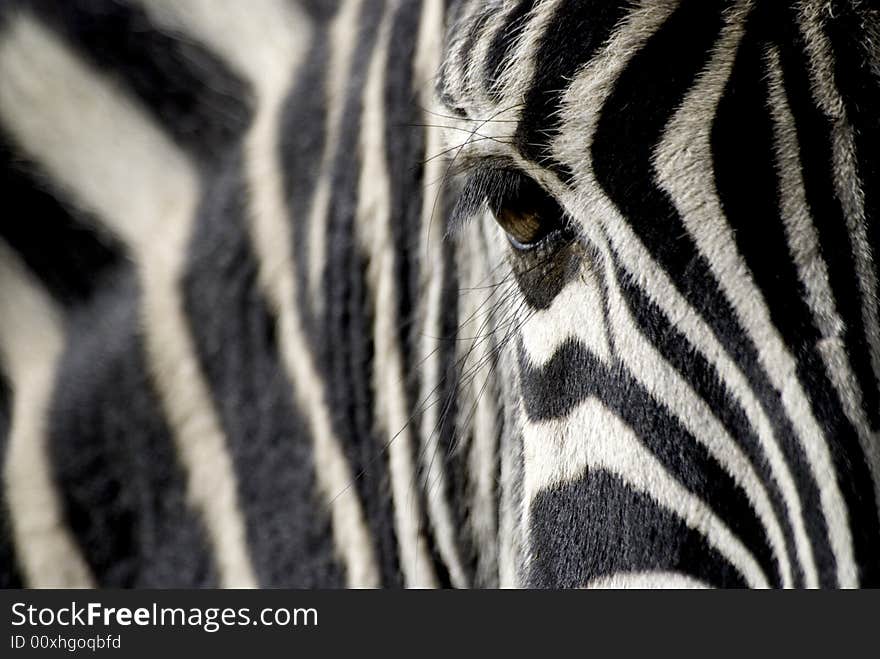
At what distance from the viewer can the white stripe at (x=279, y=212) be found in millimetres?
1705

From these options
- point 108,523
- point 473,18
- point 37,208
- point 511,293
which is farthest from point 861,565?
point 37,208

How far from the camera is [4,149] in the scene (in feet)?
5.77

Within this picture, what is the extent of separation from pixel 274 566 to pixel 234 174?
0.66 meters

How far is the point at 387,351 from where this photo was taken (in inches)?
67.0

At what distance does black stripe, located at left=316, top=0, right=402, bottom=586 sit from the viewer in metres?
1.70

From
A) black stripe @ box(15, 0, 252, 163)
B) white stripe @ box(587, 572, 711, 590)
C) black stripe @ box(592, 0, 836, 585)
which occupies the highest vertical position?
black stripe @ box(15, 0, 252, 163)

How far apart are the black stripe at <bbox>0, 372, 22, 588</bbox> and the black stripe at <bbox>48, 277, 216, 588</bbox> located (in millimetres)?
87

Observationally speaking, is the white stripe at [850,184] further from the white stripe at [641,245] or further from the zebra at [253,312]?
the zebra at [253,312]

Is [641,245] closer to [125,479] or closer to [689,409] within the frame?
[689,409]

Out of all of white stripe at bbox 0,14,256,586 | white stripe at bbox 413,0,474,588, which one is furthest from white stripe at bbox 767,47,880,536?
white stripe at bbox 0,14,256,586

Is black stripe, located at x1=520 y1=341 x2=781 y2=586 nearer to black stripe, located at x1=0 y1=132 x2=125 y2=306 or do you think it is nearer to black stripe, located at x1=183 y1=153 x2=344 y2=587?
black stripe, located at x1=183 y1=153 x2=344 y2=587

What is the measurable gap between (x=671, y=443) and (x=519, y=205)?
0.32 m

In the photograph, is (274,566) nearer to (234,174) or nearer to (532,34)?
(234,174)

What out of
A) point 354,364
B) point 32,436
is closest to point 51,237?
point 32,436
